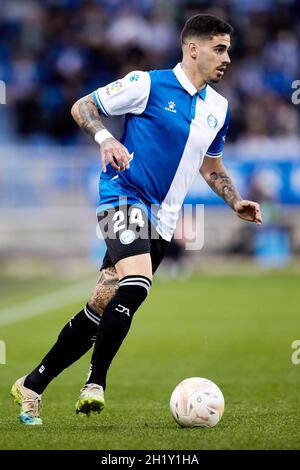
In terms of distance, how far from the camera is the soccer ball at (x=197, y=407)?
20.1 feet

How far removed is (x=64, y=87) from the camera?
2150 cm

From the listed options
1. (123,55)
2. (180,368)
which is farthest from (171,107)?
(123,55)

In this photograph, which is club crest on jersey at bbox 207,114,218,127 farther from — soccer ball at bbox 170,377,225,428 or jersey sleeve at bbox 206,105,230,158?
soccer ball at bbox 170,377,225,428

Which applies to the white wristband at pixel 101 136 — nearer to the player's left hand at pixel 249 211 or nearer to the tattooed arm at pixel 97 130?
the tattooed arm at pixel 97 130

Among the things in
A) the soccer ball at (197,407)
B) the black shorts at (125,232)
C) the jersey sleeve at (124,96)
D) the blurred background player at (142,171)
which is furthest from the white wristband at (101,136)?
the soccer ball at (197,407)

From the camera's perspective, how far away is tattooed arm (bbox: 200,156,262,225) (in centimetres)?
663

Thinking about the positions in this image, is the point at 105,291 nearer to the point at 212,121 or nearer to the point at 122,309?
the point at 122,309

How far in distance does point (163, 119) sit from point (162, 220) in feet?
2.11

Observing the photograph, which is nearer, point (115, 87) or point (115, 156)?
point (115, 156)

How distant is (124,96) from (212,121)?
0.66 meters

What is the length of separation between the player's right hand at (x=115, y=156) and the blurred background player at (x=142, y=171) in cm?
2

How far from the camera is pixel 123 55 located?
21797mm

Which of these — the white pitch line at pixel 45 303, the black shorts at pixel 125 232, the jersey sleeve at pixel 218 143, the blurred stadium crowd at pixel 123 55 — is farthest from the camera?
the blurred stadium crowd at pixel 123 55
